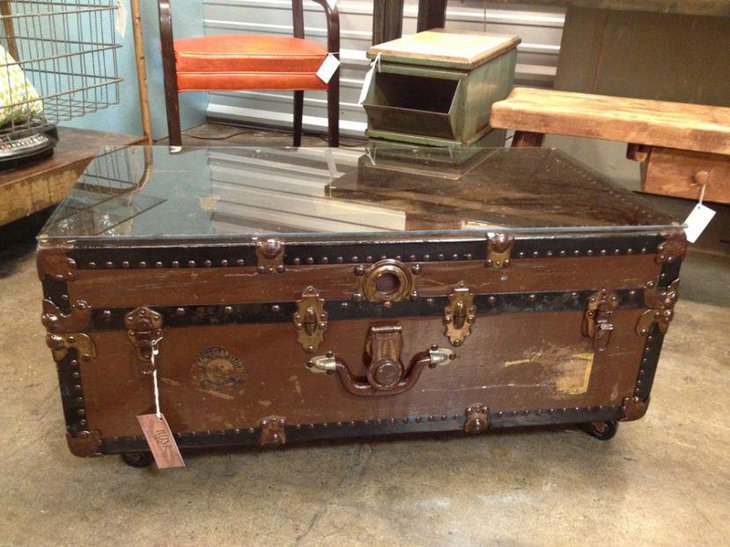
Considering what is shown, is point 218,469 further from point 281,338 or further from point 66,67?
point 66,67

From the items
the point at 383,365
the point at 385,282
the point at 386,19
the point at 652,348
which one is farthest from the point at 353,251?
the point at 386,19

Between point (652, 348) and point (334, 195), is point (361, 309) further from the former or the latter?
point (652, 348)

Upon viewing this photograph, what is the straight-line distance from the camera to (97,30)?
2.55 metres

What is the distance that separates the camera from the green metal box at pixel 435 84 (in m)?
1.64

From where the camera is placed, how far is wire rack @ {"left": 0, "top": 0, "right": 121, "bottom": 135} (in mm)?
1707

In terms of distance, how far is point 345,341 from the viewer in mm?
992

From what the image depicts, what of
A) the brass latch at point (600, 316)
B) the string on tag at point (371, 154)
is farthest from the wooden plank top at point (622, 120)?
the brass latch at point (600, 316)

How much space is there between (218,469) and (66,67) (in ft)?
6.07

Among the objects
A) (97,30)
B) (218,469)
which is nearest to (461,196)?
(218,469)

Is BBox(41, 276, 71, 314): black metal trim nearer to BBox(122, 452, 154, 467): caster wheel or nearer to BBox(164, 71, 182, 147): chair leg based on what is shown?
BBox(122, 452, 154, 467): caster wheel

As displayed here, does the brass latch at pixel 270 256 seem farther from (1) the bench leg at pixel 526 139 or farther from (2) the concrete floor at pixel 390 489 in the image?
(1) the bench leg at pixel 526 139

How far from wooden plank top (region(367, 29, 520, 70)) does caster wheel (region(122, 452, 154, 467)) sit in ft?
3.64

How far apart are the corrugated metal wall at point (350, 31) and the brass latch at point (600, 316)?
190cm

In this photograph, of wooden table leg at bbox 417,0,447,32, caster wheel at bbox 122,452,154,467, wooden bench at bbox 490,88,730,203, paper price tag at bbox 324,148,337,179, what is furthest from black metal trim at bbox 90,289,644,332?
wooden table leg at bbox 417,0,447,32
